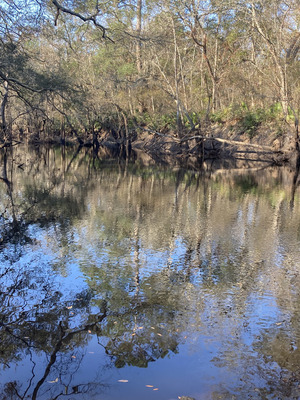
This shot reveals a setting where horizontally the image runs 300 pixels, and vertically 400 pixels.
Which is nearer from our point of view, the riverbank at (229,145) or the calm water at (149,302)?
the calm water at (149,302)

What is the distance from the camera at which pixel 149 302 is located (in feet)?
19.5

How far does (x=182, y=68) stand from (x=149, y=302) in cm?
2635

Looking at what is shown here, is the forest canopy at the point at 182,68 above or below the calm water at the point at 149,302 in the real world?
above

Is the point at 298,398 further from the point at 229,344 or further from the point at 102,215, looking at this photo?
the point at 102,215

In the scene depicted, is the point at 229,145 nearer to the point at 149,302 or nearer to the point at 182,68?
the point at 182,68

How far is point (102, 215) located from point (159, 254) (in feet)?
11.9

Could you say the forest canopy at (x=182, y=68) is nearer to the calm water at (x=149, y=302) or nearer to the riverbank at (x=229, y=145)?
the riverbank at (x=229, y=145)

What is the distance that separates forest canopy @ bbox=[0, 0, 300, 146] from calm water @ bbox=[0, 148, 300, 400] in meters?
6.19

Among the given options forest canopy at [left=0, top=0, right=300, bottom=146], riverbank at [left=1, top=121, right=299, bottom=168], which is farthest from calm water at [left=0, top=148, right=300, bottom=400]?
riverbank at [left=1, top=121, right=299, bottom=168]

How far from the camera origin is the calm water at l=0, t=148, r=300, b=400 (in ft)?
13.8

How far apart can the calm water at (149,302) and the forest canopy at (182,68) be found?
20.3 ft

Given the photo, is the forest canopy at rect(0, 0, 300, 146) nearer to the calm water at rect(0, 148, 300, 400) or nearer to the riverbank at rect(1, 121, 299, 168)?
the riverbank at rect(1, 121, 299, 168)


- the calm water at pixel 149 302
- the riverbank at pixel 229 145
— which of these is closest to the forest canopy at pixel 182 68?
the riverbank at pixel 229 145

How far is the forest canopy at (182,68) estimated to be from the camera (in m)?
20.7
